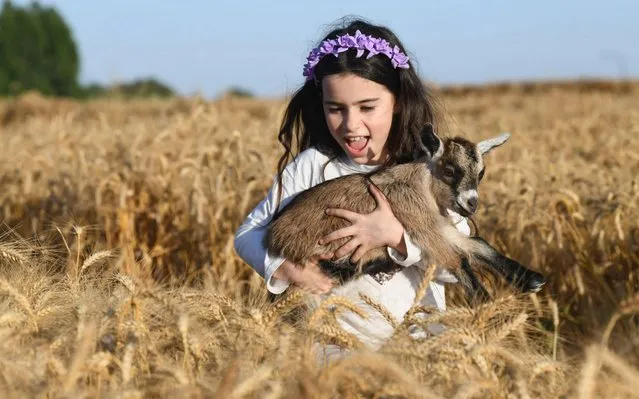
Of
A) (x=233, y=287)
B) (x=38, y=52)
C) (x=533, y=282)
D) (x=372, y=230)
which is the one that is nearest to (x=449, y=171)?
(x=372, y=230)

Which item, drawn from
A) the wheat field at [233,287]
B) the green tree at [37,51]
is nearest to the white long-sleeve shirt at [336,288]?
the wheat field at [233,287]

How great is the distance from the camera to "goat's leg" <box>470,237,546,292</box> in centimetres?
382

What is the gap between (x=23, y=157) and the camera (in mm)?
8562

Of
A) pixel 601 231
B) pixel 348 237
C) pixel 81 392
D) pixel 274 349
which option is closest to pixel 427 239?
pixel 348 237

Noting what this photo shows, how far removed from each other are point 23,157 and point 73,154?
650 mm

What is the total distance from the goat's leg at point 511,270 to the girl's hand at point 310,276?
642mm

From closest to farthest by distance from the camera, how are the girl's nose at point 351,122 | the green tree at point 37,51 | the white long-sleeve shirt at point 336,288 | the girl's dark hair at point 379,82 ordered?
the white long-sleeve shirt at point 336,288 < the girl's nose at point 351,122 < the girl's dark hair at point 379,82 < the green tree at point 37,51

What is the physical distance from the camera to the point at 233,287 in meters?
6.15

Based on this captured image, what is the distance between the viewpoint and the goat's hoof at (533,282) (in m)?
3.81

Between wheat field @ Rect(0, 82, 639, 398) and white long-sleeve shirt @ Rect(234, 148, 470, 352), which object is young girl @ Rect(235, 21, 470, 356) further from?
Result: wheat field @ Rect(0, 82, 639, 398)

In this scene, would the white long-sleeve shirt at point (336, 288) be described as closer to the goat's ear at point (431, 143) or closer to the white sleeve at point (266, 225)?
the white sleeve at point (266, 225)

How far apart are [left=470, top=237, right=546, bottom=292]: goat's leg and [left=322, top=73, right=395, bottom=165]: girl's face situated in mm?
762

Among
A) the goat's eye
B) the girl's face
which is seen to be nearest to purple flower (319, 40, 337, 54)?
the girl's face

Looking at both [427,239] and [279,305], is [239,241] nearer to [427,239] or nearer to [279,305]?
[427,239]
